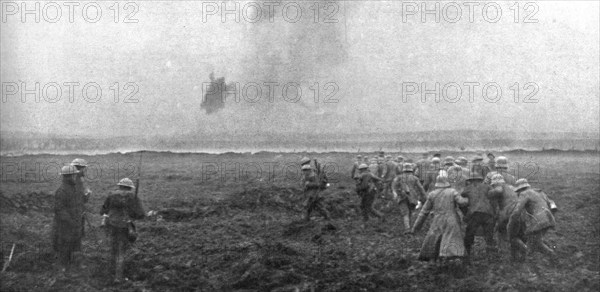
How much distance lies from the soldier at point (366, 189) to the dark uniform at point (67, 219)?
293 inches

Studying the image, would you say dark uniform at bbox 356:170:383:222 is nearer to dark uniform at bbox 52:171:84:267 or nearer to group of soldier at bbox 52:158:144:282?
group of soldier at bbox 52:158:144:282

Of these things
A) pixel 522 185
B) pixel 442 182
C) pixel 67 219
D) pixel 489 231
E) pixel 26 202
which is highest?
pixel 442 182

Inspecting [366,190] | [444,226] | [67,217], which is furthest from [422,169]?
[67,217]

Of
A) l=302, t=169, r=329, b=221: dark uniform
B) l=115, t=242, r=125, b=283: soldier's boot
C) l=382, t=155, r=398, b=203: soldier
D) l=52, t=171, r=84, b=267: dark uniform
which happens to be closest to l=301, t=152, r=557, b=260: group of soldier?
l=302, t=169, r=329, b=221: dark uniform

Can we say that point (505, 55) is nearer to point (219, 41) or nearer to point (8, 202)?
point (219, 41)

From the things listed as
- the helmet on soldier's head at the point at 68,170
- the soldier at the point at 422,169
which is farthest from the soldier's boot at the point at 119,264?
A: the soldier at the point at 422,169

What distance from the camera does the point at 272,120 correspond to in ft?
106

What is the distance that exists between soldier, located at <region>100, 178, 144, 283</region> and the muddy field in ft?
1.82

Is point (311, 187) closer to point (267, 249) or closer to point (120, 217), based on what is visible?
point (267, 249)

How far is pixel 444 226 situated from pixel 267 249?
4362 mm

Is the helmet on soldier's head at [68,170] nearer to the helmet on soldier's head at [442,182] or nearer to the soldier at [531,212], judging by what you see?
the helmet on soldier's head at [442,182]

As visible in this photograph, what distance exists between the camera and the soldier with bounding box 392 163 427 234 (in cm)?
1320

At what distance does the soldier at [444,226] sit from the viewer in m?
8.30

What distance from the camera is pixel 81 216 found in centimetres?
984
